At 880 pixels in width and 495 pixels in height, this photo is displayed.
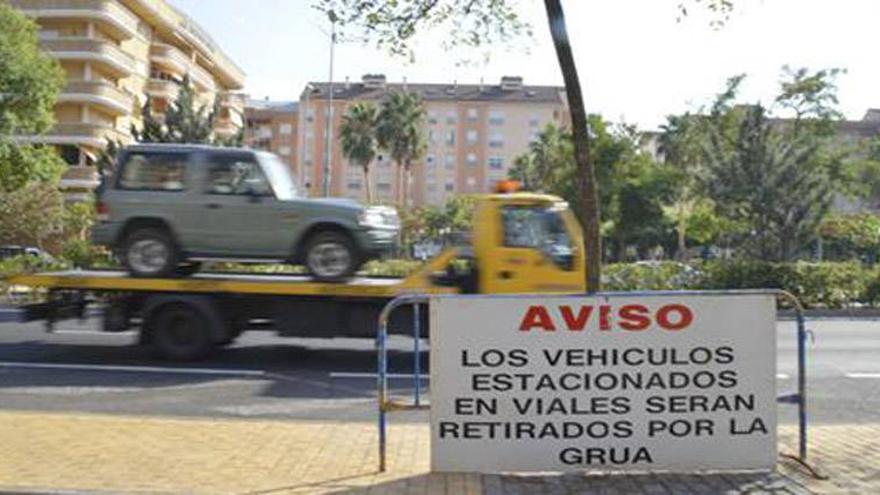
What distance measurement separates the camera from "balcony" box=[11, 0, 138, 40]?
59.8 meters

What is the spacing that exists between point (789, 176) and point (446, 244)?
19.0 meters

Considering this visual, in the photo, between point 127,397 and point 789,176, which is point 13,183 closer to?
point 127,397

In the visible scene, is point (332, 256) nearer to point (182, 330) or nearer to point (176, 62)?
point (182, 330)

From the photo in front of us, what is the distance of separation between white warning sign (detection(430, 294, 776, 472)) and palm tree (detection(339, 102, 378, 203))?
83602 millimetres

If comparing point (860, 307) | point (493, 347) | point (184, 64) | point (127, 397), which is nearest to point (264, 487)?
point (493, 347)

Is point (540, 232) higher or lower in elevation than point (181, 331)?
higher

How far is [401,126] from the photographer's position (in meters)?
89.4

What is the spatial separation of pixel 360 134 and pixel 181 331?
77.8 meters

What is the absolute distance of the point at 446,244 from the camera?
13.6 m

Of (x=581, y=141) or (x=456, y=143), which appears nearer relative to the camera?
(x=581, y=141)

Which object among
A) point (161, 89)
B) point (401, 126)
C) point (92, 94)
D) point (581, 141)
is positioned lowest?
point (581, 141)

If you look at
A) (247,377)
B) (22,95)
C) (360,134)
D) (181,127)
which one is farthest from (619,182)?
(360,134)

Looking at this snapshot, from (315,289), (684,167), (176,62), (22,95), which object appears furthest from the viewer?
(176,62)

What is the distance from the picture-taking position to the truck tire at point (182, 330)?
43.7 ft
